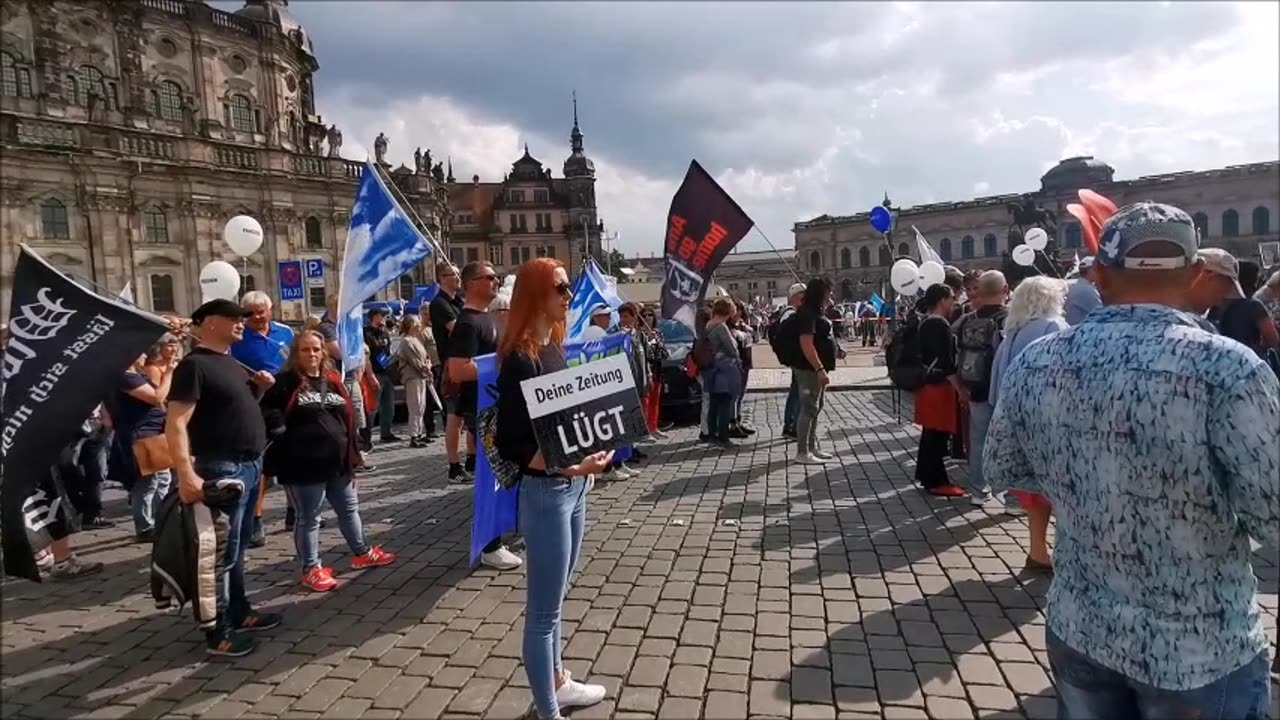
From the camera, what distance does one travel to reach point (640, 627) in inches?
167

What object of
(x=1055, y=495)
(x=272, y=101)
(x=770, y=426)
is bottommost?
(x=770, y=426)

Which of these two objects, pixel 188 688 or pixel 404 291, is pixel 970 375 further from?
pixel 404 291

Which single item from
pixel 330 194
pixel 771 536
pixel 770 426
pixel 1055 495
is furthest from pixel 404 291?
pixel 1055 495

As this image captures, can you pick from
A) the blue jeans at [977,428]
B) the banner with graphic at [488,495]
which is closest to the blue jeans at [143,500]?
the banner with graphic at [488,495]

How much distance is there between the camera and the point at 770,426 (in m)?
11.3

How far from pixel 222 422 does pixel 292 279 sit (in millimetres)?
13083

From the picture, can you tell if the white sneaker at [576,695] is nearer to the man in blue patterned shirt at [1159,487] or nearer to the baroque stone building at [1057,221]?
the man in blue patterned shirt at [1159,487]

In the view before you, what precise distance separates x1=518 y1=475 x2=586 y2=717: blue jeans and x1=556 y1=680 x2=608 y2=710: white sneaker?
24 cm

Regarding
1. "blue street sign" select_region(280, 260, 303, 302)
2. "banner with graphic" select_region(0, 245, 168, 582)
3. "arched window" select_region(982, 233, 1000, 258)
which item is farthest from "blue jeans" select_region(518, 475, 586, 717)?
"arched window" select_region(982, 233, 1000, 258)

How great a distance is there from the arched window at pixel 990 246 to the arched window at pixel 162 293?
88608 millimetres

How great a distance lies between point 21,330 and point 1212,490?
4214mm

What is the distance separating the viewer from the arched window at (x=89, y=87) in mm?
42609

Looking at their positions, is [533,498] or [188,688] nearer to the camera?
[533,498]

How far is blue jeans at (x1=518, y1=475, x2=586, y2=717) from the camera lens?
9.64 ft
